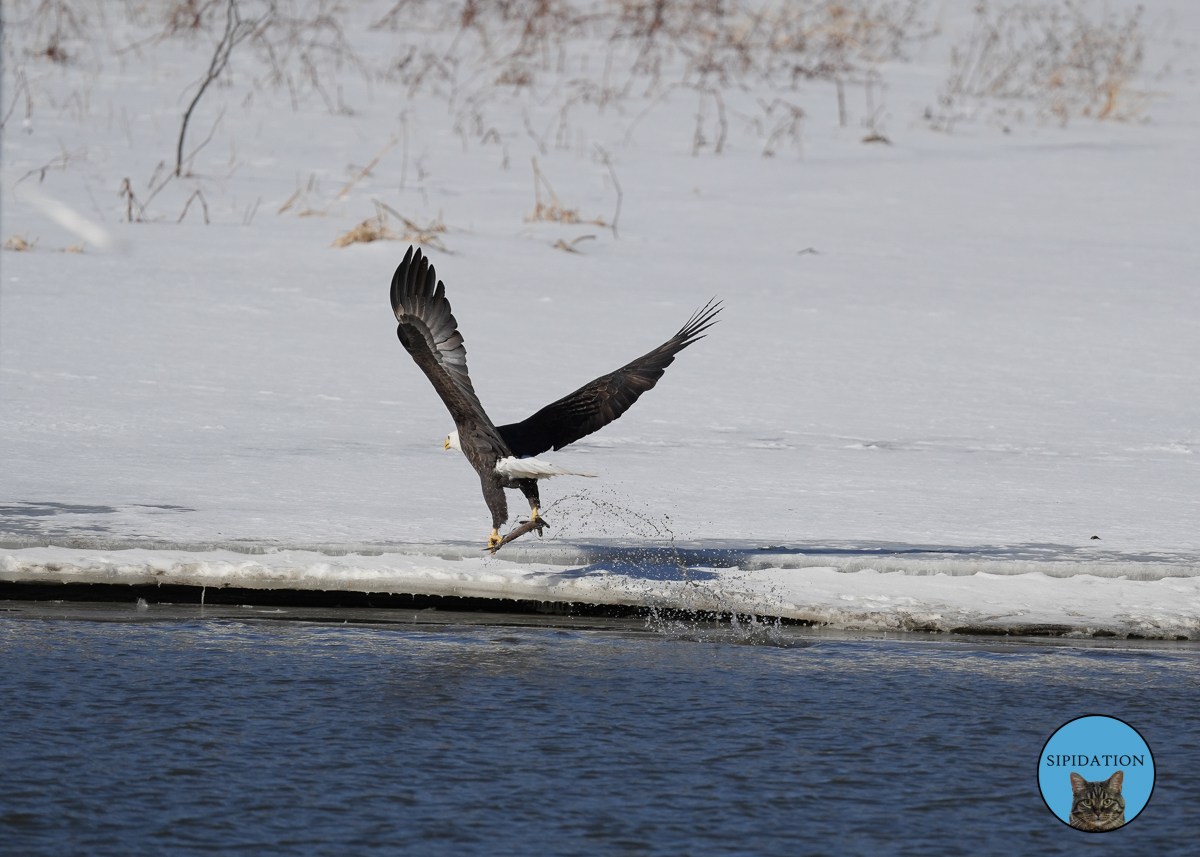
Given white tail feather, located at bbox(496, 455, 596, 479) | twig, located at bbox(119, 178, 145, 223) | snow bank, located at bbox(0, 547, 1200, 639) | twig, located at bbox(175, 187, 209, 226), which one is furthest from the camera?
twig, located at bbox(175, 187, 209, 226)

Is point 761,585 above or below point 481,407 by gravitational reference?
below

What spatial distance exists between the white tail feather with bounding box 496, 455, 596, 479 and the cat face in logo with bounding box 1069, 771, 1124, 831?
78.1 inches

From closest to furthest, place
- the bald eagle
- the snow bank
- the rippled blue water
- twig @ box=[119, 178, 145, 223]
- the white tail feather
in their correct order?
the rippled blue water
the white tail feather
the snow bank
the bald eagle
twig @ box=[119, 178, 145, 223]

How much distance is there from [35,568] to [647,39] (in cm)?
1453

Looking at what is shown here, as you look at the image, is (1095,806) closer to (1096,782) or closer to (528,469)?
(1096,782)

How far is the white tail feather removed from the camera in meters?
5.43

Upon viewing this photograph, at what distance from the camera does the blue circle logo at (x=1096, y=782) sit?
163 inches

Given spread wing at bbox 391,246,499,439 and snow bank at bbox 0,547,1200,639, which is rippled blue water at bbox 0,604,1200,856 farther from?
spread wing at bbox 391,246,499,439

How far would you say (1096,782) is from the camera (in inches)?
172

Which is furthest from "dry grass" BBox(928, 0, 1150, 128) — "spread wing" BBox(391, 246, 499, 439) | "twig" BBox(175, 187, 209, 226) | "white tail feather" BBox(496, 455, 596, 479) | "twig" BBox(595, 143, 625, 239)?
"white tail feather" BBox(496, 455, 596, 479)

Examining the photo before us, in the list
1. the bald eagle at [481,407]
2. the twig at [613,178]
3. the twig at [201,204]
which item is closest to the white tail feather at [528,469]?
the bald eagle at [481,407]

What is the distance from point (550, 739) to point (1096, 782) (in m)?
1.61

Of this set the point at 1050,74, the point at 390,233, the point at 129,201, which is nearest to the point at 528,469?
the point at 390,233

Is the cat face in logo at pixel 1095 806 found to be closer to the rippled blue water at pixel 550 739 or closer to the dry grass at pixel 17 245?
the rippled blue water at pixel 550 739
